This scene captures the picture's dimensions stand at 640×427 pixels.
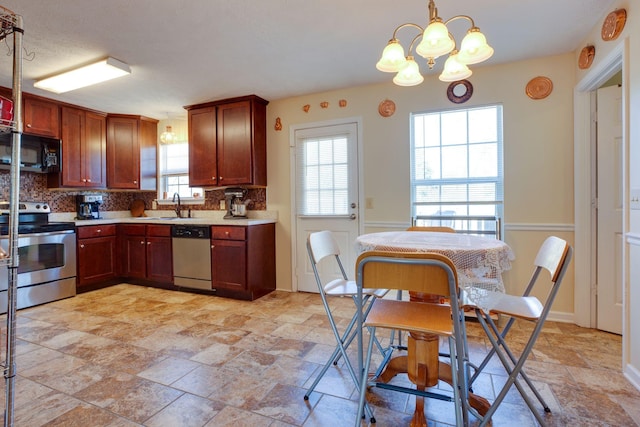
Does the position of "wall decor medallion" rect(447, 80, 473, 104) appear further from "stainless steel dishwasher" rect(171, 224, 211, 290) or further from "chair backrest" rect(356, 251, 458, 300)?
"stainless steel dishwasher" rect(171, 224, 211, 290)

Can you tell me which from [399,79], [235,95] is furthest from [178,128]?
[399,79]

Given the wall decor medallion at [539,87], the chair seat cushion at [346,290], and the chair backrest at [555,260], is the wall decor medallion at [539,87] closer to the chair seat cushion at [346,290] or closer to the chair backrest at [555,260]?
the chair backrest at [555,260]

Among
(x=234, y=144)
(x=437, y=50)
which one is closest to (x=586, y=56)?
(x=437, y=50)

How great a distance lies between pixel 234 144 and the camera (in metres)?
3.90

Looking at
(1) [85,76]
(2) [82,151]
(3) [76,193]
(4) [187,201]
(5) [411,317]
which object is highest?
(1) [85,76]

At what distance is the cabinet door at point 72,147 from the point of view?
3881mm

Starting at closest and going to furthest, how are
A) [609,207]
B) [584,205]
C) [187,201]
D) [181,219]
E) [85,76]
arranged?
[609,207], [584,205], [85,76], [181,219], [187,201]

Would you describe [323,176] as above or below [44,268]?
above

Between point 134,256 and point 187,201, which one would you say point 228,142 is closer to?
point 187,201

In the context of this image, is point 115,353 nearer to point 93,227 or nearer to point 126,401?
point 126,401

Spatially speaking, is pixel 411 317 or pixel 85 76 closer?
pixel 411 317

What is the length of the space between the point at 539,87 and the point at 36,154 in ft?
17.1

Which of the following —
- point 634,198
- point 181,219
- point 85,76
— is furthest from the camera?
point 181,219

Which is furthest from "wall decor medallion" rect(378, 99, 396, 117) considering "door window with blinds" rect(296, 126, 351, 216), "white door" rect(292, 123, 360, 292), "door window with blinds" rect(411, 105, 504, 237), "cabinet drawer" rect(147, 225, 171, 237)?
"cabinet drawer" rect(147, 225, 171, 237)
